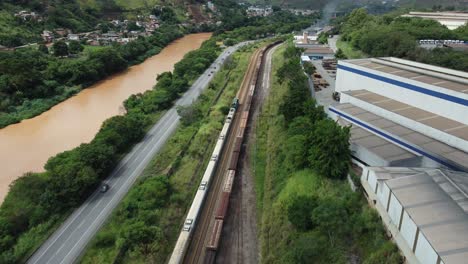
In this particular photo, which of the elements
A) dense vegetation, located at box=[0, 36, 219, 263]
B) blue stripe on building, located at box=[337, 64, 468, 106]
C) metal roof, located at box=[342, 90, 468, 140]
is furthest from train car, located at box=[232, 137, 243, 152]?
blue stripe on building, located at box=[337, 64, 468, 106]

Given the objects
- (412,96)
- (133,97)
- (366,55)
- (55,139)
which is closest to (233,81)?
(133,97)

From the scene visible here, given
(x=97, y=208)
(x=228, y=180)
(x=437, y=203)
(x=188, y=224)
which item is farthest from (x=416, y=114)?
(x=97, y=208)

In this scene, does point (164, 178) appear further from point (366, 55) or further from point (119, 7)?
point (119, 7)

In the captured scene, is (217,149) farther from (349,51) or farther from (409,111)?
(349,51)

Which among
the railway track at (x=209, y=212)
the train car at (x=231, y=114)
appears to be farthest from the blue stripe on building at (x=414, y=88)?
the railway track at (x=209, y=212)

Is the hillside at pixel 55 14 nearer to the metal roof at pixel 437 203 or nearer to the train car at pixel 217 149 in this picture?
the train car at pixel 217 149

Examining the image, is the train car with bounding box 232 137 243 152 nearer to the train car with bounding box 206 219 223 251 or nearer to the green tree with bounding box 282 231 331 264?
the train car with bounding box 206 219 223 251
